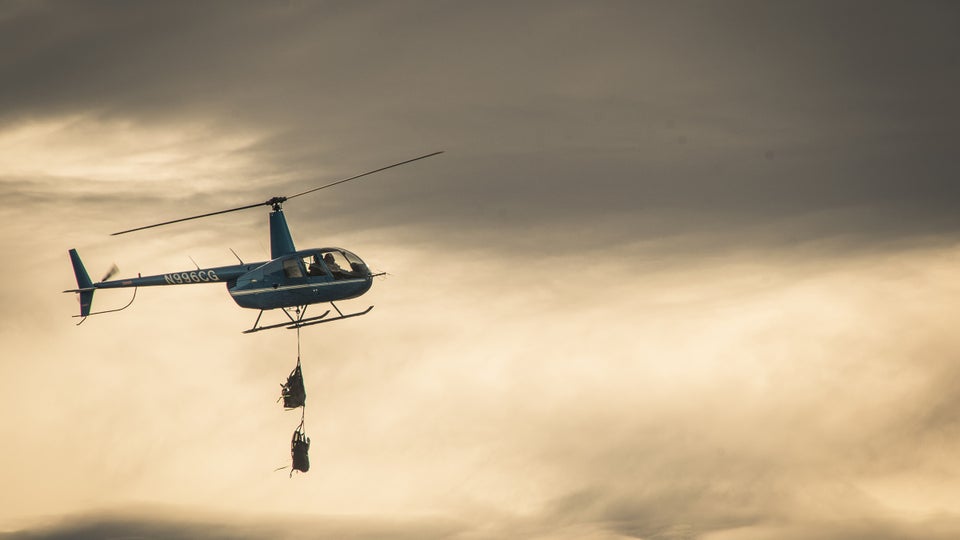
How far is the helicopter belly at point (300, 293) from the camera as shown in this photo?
77.1 meters

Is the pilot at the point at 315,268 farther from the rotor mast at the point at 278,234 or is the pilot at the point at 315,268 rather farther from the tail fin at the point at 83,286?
the tail fin at the point at 83,286

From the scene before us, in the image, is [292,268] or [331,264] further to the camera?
[292,268]

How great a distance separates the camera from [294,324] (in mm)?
76375

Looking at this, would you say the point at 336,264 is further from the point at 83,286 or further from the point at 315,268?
the point at 83,286

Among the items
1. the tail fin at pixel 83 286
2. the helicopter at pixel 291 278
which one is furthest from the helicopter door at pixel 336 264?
the tail fin at pixel 83 286

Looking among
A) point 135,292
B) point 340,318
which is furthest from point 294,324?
point 135,292

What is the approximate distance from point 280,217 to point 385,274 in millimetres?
8422

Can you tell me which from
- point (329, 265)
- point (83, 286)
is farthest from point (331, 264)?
point (83, 286)

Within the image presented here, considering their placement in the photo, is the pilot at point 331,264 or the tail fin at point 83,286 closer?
the pilot at point 331,264

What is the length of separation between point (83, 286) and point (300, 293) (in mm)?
19752

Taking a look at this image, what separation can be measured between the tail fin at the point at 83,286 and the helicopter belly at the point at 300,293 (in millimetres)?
15461

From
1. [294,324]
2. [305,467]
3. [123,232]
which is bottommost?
[305,467]

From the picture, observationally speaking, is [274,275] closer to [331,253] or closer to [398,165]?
[331,253]

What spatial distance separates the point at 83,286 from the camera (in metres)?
90.1
